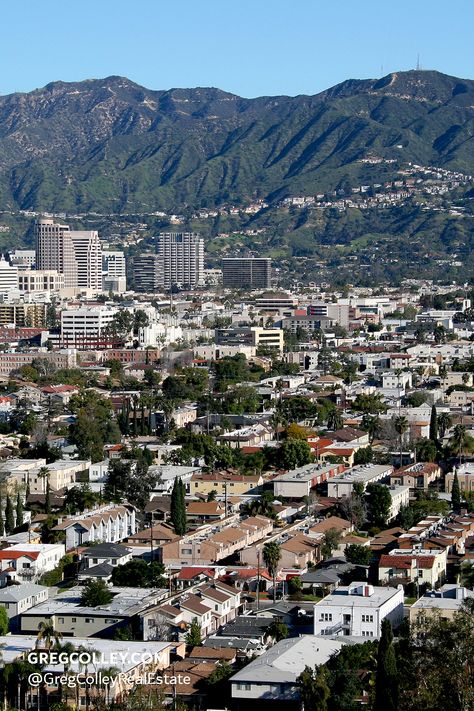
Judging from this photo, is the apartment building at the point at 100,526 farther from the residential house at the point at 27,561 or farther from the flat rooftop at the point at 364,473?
the flat rooftop at the point at 364,473

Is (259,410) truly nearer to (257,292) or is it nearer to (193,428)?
(193,428)

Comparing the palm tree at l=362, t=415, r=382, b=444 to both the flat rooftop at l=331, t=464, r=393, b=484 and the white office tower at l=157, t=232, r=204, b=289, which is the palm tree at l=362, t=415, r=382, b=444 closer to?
the flat rooftop at l=331, t=464, r=393, b=484

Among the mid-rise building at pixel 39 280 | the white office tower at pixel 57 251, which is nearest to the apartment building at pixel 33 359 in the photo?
the mid-rise building at pixel 39 280

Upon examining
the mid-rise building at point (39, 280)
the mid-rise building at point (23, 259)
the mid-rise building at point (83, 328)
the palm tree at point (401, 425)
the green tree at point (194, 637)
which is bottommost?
the green tree at point (194, 637)

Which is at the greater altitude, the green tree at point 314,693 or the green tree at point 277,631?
the green tree at point 314,693

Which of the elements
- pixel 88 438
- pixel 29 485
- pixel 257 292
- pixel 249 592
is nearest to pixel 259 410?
pixel 88 438

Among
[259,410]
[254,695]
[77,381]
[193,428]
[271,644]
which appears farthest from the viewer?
[77,381]

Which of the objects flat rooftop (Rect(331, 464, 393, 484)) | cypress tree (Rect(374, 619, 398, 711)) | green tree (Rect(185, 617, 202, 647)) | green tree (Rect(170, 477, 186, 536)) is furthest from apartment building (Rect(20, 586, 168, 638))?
flat rooftop (Rect(331, 464, 393, 484))
